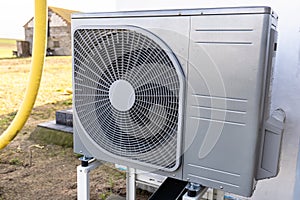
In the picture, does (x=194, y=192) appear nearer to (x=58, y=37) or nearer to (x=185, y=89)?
(x=185, y=89)

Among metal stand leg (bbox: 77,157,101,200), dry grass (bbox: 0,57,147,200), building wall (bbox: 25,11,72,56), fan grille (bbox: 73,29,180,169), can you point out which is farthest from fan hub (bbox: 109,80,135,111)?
building wall (bbox: 25,11,72,56)

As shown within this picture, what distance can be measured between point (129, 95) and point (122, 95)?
0.08ft

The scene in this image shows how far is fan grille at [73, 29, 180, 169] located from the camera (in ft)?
2.91

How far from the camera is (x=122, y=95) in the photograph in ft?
3.07

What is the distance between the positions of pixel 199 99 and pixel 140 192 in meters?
1.44

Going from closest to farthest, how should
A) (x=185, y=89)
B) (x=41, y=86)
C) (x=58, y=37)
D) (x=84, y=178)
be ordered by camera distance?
(x=185, y=89) → (x=84, y=178) → (x=41, y=86) → (x=58, y=37)

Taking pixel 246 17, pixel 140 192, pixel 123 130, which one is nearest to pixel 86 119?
pixel 123 130

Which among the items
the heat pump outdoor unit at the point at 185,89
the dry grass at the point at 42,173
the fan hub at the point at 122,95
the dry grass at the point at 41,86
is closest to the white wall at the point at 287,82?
the heat pump outdoor unit at the point at 185,89

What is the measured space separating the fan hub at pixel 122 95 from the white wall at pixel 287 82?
811 millimetres

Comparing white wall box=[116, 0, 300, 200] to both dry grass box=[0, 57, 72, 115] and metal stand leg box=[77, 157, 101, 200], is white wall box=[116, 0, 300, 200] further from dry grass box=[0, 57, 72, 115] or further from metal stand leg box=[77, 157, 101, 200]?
dry grass box=[0, 57, 72, 115]

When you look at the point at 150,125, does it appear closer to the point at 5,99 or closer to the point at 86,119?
the point at 86,119

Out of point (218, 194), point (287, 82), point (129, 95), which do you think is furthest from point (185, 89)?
point (218, 194)

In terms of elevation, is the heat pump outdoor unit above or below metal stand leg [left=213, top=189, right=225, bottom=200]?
above

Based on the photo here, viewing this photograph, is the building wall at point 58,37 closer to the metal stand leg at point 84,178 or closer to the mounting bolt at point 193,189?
the metal stand leg at point 84,178
